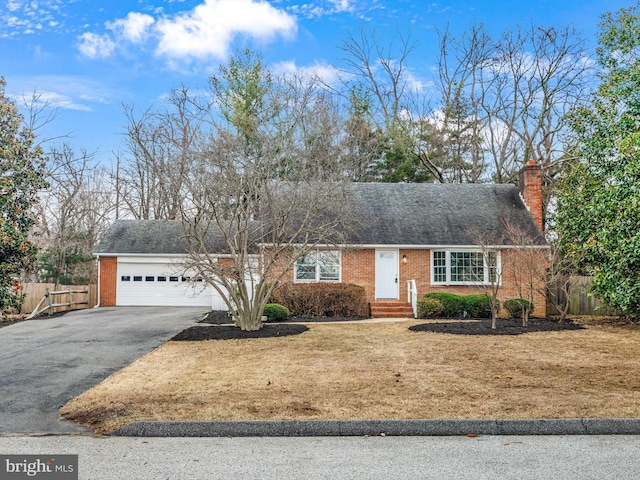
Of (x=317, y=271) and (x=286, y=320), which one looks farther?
(x=317, y=271)

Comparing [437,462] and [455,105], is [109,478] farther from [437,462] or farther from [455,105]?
[455,105]

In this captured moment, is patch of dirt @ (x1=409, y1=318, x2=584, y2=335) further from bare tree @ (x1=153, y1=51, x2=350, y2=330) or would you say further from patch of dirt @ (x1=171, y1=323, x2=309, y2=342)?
bare tree @ (x1=153, y1=51, x2=350, y2=330)

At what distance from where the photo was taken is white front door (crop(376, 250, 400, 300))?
21484mm

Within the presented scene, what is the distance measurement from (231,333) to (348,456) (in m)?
9.43

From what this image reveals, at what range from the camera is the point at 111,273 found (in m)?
25.0

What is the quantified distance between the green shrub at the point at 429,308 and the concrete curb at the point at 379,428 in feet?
43.5

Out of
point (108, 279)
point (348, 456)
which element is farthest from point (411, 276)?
point (348, 456)

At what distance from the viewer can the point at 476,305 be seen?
19625 mm

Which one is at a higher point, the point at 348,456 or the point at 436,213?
the point at 436,213

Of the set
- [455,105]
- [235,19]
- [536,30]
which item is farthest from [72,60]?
[536,30]

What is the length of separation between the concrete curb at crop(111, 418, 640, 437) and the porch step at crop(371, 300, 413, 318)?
14016mm

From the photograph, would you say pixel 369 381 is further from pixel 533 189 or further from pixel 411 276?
pixel 533 189

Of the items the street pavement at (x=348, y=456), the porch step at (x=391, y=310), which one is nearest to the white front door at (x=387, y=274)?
the porch step at (x=391, y=310)

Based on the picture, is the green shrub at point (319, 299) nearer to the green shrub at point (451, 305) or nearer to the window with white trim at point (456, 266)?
the green shrub at point (451, 305)
